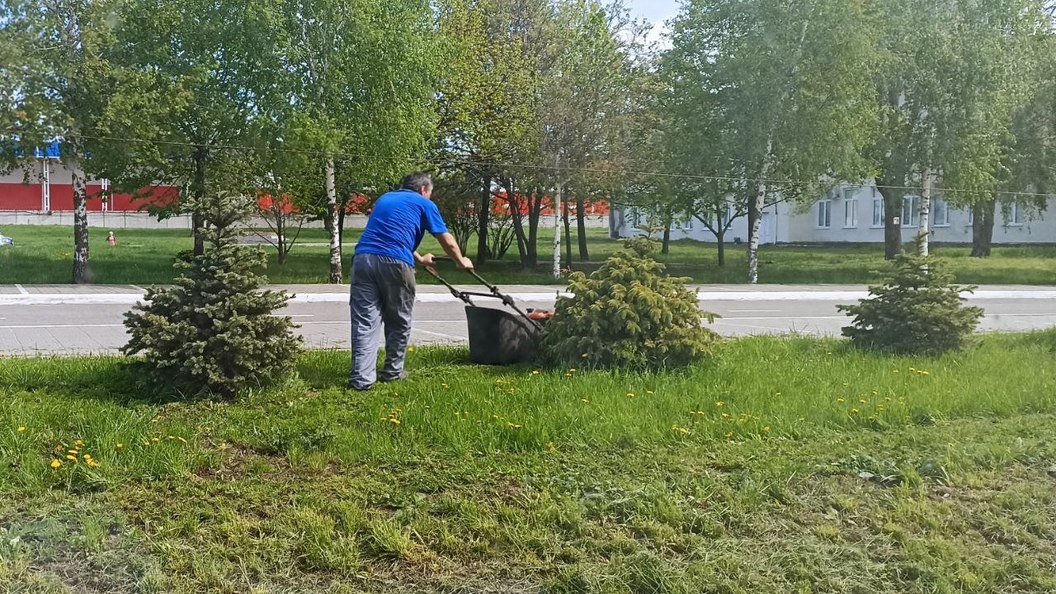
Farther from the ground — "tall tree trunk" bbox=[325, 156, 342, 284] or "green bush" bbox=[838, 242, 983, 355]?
"tall tree trunk" bbox=[325, 156, 342, 284]

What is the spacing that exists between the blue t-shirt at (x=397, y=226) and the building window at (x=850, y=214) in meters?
47.9

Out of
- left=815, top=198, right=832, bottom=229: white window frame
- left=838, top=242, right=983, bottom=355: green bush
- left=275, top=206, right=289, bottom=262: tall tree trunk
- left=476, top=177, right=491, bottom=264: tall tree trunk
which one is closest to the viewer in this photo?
left=838, top=242, right=983, bottom=355: green bush

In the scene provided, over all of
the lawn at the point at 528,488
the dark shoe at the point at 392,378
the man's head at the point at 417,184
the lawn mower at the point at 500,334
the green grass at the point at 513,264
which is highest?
the man's head at the point at 417,184

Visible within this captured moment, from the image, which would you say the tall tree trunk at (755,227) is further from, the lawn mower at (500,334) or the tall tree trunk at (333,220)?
the lawn mower at (500,334)

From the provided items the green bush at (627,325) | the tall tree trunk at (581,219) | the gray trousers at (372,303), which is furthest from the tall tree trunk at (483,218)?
the gray trousers at (372,303)

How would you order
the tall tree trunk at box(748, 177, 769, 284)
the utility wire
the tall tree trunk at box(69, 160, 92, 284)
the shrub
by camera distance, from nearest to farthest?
the shrub → the utility wire → the tall tree trunk at box(69, 160, 92, 284) → the tall tree trunk at box(748, 177, 769, 284)

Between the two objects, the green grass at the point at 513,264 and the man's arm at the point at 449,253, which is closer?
the man's arm at the point at 449,253

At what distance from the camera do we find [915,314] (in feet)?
28.8

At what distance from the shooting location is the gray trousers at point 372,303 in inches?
265

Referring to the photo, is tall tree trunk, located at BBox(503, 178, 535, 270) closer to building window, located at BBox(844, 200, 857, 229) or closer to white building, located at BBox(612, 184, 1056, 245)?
white building, located at BBox(612, 184, 1056, 245)

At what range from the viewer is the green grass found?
24172 millimetres

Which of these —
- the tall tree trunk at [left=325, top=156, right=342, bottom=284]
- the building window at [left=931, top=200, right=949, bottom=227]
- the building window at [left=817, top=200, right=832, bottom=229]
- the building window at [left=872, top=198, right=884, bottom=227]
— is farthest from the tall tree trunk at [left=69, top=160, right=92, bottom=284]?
the building window at [left=817, top=200, right=832, bottom=229]

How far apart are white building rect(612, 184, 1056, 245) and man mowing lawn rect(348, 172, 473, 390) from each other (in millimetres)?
33674

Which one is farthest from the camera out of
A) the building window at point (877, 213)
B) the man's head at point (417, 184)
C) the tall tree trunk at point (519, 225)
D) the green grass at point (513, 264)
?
the building window at point (877, 213)
